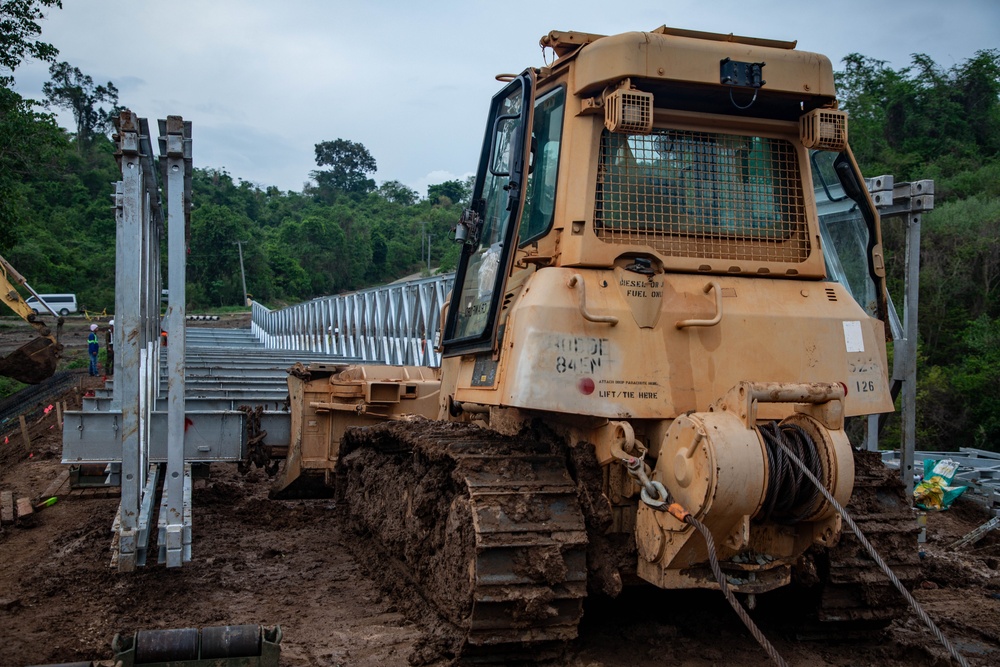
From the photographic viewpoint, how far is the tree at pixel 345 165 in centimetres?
11875

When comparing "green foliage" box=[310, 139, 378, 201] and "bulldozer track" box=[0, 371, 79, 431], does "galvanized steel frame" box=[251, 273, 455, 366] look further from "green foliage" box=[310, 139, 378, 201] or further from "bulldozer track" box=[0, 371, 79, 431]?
"green foliage" box=[310, 139, 378, 201]

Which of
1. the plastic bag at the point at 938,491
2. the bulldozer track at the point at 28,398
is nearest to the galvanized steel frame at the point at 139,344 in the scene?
the plastic bag at the point at 938,491

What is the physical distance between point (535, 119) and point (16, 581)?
521 cm

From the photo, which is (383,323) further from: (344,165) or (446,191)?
(344,165)

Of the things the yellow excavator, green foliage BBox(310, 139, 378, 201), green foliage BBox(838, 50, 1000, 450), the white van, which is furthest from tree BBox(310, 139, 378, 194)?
the yellow excavator

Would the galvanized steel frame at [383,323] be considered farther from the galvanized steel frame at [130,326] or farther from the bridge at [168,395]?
the galvanized steel frame at [130,326]

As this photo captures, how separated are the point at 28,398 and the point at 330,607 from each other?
2064cm

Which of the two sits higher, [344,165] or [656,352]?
[344,165]

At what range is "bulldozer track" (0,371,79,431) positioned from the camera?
21538mm

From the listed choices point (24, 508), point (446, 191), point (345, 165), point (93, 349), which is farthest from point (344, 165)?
point (24, 508)

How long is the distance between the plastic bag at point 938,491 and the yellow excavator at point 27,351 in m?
11.7

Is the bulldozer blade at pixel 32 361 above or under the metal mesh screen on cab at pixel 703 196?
under

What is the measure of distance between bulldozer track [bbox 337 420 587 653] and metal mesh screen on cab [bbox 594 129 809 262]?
54.6 inches

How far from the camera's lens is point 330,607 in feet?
21.0
